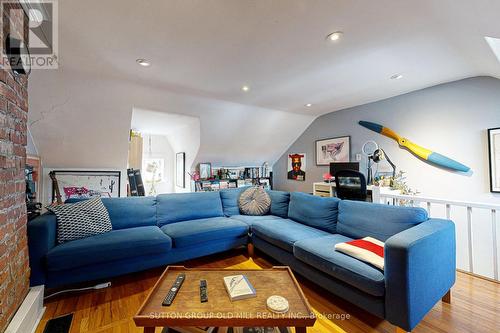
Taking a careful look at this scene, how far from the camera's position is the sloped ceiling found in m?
1.48

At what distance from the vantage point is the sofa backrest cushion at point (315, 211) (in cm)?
233

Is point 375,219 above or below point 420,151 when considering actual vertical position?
below

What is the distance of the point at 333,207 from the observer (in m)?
2.35

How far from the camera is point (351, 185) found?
9.76 ft

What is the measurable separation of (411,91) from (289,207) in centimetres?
257

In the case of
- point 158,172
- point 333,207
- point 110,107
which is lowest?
point 333,207

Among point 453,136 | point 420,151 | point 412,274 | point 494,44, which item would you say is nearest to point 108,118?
point 412,274

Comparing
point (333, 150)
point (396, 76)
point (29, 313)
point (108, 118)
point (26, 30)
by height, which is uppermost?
point (396, 76)

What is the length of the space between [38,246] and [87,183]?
87.7 inches

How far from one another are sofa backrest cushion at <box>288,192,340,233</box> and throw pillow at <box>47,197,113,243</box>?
2.14m

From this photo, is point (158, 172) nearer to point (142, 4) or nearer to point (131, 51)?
point (131, 51)

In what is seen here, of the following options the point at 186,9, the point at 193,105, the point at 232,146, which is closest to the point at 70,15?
the point at 186,9

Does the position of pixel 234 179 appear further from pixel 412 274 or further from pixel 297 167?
pixel 412 274

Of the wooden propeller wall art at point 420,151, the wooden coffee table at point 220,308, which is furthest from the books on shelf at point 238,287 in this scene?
the wooden propeller wall art at point 420,151
